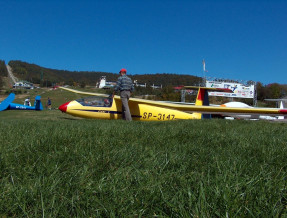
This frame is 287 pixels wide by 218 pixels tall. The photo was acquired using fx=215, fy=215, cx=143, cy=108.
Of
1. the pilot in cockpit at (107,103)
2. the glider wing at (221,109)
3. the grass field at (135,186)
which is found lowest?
the grass field at (135,186)

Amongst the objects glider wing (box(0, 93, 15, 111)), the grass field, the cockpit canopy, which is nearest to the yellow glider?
the cockpit canopy

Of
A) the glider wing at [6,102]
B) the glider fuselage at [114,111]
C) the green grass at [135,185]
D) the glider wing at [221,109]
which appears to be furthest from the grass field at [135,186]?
the glider wing at [6,102]

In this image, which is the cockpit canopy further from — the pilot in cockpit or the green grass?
the green grass

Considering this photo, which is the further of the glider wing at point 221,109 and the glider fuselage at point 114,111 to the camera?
the glider fuselage at point 114,111

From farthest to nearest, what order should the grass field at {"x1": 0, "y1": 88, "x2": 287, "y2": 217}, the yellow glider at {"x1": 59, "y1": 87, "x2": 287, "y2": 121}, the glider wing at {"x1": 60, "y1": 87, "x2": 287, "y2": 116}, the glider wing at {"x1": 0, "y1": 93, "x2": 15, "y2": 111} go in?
the glider wing at {"x1": 0, "y1": 93, "x2": 15, "y2": 111}, the yellow glider at {"x1": 59, "y1": 87, "x2": 287, "y2": 121}, the glider wing at {"x1": 60, "y1": 87, "x2": 287, "y2": 116}, the grass field at {"x1": 0, "y1": 88, "x2": 287, "y2": 217}

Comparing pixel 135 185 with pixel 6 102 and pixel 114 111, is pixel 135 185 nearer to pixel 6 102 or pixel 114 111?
pixel 114 111

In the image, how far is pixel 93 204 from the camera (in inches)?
39.6

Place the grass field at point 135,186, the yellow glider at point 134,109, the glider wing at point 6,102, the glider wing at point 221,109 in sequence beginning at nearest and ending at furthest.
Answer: the grass field at point 135,186 < the glider wing at point 221,109 < the yellow glider at point 134,109 < the glider wing at point 6,102

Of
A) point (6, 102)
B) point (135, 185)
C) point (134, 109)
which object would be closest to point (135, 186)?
point (135, 185)

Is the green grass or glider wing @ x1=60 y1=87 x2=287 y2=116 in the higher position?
glider wing @ x1=60 y1=87 x2=287 y2=116

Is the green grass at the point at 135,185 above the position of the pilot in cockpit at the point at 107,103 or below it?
below

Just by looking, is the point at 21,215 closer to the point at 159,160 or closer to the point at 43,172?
the point at 43,172

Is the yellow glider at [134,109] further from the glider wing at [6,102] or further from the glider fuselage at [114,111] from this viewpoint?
the glider wing at [6,102]

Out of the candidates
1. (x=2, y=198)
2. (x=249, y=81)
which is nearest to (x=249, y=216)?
(x=2, y=198)
